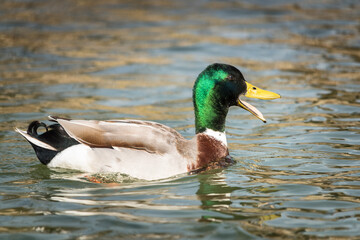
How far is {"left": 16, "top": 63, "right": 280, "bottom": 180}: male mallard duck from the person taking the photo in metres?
6.85

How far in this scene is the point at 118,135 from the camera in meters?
6.92

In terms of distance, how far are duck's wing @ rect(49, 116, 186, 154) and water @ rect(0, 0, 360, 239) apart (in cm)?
39

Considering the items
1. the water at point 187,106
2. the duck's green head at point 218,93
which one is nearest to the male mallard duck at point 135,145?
the duck's green head at point 218,93

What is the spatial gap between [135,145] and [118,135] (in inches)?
8.6

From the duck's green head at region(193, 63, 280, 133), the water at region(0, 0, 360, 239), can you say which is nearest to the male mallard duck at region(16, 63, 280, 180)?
the duck's green head at region(193, 63, 280, 133)

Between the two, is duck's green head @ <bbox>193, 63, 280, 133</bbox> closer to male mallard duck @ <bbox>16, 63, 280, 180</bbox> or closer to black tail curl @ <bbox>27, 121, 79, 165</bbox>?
male mallard duck @ <bbox>16, 63, 280, 180</bbox>

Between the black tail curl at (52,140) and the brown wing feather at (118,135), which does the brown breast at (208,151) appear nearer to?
the brown wing feather at (118,135)

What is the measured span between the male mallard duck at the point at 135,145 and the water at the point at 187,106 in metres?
0.17

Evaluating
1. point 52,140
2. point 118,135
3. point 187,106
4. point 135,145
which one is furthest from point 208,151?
point 187,106

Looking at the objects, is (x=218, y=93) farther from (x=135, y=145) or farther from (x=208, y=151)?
(x=135, y=145)

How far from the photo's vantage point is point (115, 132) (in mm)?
6961

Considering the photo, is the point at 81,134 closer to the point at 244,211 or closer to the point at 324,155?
the point at 244,211

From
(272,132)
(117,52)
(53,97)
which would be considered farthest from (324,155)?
(117,52)

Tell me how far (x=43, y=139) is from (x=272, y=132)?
3.42 meters
